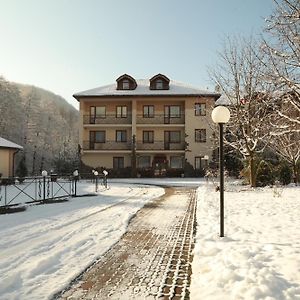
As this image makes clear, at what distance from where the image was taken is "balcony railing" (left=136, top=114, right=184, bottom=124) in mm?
38156

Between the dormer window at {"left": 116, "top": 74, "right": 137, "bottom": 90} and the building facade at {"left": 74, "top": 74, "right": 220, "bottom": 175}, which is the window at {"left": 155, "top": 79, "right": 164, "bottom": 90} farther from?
the dormer window at {"left": 116, "top": 74, "right": 137, "bottom": 90}

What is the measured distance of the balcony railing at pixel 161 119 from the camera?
3816 centimetres

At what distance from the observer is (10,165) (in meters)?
26.3

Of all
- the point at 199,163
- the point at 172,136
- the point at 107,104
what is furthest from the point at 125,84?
the point at 199,163

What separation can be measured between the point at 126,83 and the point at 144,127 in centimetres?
559

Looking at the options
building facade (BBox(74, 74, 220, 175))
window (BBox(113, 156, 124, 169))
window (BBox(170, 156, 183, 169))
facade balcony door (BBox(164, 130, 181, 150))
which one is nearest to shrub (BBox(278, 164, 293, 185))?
building facade (BBox(74, 74, 220, 175))

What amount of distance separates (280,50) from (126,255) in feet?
31.8

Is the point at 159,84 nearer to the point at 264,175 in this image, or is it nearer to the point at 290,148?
the point at 290,148

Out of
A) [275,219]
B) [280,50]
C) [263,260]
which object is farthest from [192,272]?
[280,50]

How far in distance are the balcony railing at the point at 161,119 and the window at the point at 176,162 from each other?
3.99 m

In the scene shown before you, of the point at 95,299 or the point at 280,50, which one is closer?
the point at 95,299

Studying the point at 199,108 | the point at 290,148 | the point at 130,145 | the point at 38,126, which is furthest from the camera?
the point at 38,126

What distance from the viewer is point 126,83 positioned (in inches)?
1550

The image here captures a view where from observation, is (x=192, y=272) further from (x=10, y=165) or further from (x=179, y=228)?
(x=10, y=165)
